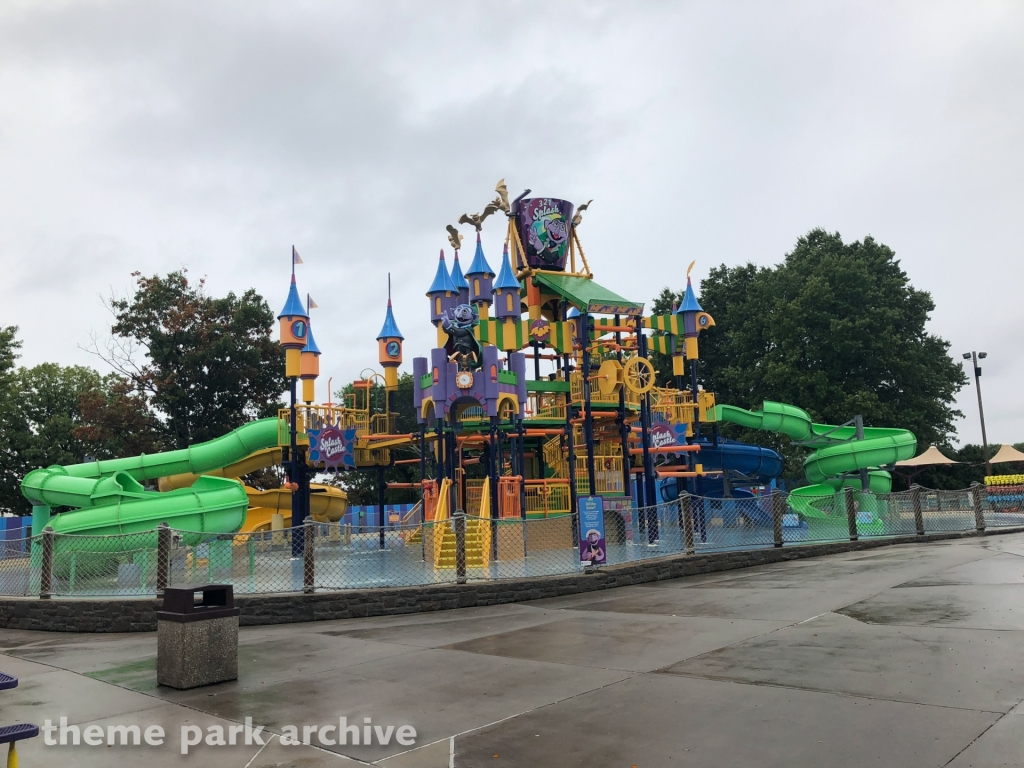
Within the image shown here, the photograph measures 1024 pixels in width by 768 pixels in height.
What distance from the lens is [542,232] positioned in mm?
26750

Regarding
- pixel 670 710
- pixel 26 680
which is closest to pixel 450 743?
pixel 670 710

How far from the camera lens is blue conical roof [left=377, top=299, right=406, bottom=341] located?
1221 inches

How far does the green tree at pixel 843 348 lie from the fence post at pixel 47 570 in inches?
1576

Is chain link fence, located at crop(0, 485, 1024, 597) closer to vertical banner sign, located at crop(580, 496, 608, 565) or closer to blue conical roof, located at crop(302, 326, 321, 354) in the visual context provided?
vertical banner sign, located at crop(580, 496, 608, 565)

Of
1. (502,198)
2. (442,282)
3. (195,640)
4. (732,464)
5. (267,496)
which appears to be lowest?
(195,640)

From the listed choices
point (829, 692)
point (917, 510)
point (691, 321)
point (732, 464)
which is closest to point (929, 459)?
point (732, 464)

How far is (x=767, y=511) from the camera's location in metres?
19.2

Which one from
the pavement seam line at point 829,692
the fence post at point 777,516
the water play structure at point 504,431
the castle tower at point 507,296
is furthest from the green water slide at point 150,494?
the fence post at point 777,516

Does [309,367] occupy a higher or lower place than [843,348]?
lower

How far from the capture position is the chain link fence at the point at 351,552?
1326 centimetres

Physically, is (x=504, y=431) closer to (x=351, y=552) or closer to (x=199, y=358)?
(x=351, y=552)

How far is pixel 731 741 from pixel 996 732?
6.03 feet

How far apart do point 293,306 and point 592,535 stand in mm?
14465

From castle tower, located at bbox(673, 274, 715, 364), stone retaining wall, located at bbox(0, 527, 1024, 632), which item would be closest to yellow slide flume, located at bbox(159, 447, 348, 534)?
stone retaining wall, located at bbox(0, 527, 1024, 632)
